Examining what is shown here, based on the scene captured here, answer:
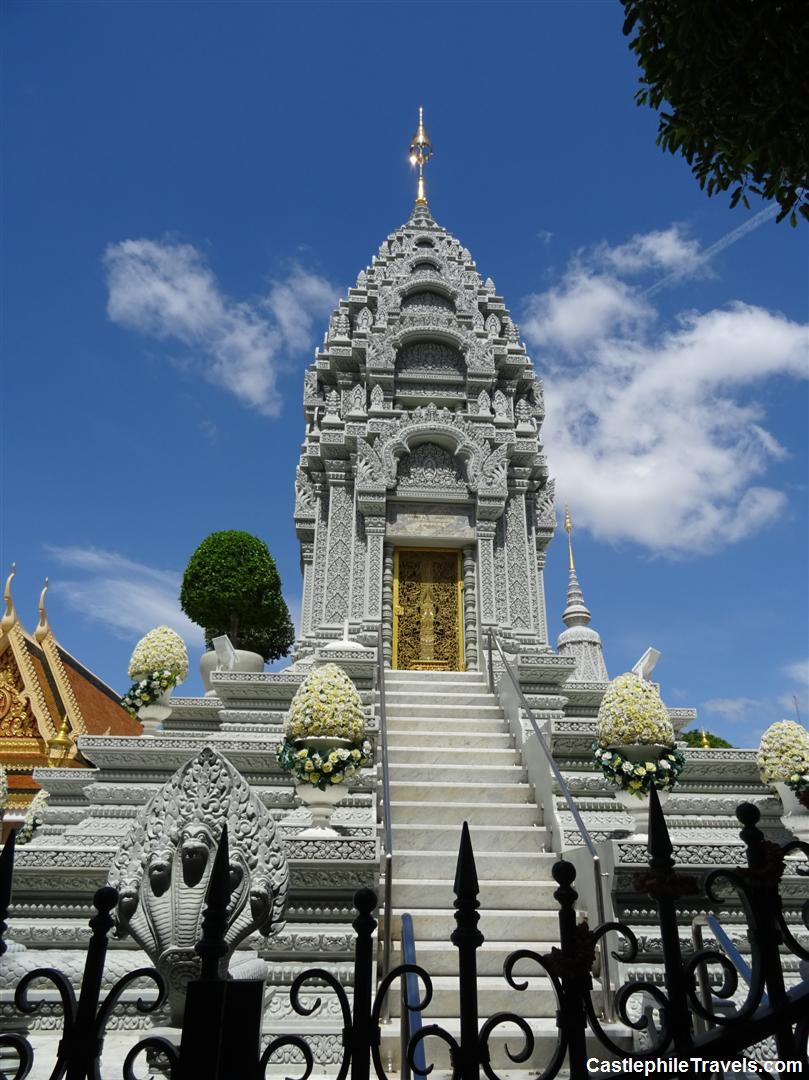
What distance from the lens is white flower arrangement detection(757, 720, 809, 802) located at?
24.7 feet

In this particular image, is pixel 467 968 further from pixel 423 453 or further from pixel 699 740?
pixel 699 740

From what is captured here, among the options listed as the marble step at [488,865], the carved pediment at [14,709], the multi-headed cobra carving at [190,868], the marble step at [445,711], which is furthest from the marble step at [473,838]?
the carved pediment at [14,709]

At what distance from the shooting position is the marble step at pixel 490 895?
611 centimetres

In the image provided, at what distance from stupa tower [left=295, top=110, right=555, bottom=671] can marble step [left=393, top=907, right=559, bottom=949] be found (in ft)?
24.4

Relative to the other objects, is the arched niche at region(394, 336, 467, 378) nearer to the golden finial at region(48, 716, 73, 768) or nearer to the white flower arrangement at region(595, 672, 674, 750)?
the white flower arrangement at region(595, 672, 674, 750)

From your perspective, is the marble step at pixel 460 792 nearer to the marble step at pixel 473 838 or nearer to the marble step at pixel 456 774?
the marble step at pixel 456 774

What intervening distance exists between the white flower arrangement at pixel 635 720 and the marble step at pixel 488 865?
1.43m

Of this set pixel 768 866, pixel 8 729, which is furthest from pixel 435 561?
pixel 768 866

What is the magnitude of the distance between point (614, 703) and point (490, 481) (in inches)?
301

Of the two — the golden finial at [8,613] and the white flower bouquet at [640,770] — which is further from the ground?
the golden finial at [8,613]

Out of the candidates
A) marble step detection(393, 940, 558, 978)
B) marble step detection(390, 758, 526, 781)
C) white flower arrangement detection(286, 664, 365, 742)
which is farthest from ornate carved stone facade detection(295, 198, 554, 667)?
marble step detection(393, 940, 558, 978)

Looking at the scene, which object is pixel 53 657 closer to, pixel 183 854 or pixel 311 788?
pixel 311 788

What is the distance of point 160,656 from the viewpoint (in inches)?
396

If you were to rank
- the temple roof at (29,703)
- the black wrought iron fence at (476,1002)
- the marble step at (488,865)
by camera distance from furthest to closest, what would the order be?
the temple roof at (29,703) < the marble step at (488,865) < the black wrought iron fence at (476,1002)
